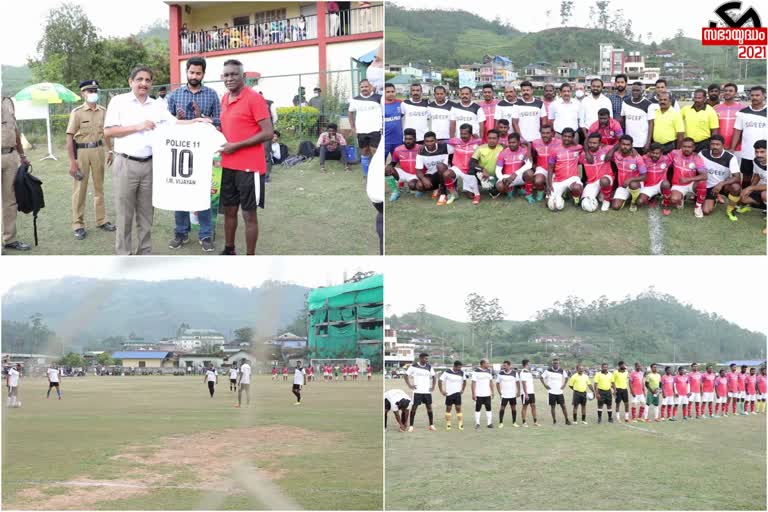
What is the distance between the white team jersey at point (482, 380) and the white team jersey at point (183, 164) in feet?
7.62

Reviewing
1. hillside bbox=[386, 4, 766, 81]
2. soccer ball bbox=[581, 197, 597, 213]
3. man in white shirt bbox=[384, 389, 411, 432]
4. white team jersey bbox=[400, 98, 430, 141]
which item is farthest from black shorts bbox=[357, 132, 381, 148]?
man in white shirt bbox=[384, 389, 411, 432]

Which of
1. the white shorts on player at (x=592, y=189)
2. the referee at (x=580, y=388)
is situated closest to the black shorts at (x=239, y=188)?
the referee at (x=580, y=388)

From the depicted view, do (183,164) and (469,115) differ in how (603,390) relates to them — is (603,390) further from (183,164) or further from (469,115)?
(183,164)

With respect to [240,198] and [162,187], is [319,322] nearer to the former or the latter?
[240,198]

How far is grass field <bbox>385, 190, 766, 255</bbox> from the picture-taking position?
5363 millimetres

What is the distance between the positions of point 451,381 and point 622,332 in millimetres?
1308

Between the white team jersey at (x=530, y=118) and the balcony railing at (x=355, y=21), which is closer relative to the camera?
the white team jersey at (x=530, y=118)

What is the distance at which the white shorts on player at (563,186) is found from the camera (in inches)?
234

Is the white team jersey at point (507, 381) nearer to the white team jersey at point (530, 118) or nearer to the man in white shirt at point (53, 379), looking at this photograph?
the white team jersey at point (530, 118)

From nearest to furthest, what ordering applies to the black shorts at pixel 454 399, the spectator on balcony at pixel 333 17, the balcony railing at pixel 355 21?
the black shorts at pixel 454 399 < the balcony railing at pixel 355 21 < the spectator on balcony at pixel 333 17

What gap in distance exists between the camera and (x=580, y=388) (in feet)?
17.9

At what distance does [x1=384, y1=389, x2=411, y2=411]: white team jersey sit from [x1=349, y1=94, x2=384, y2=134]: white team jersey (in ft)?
9.47

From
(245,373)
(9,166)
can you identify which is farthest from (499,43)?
(9,166)

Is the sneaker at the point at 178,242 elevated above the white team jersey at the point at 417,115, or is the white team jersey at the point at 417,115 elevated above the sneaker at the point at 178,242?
the white team jersey at the point at 417,115
